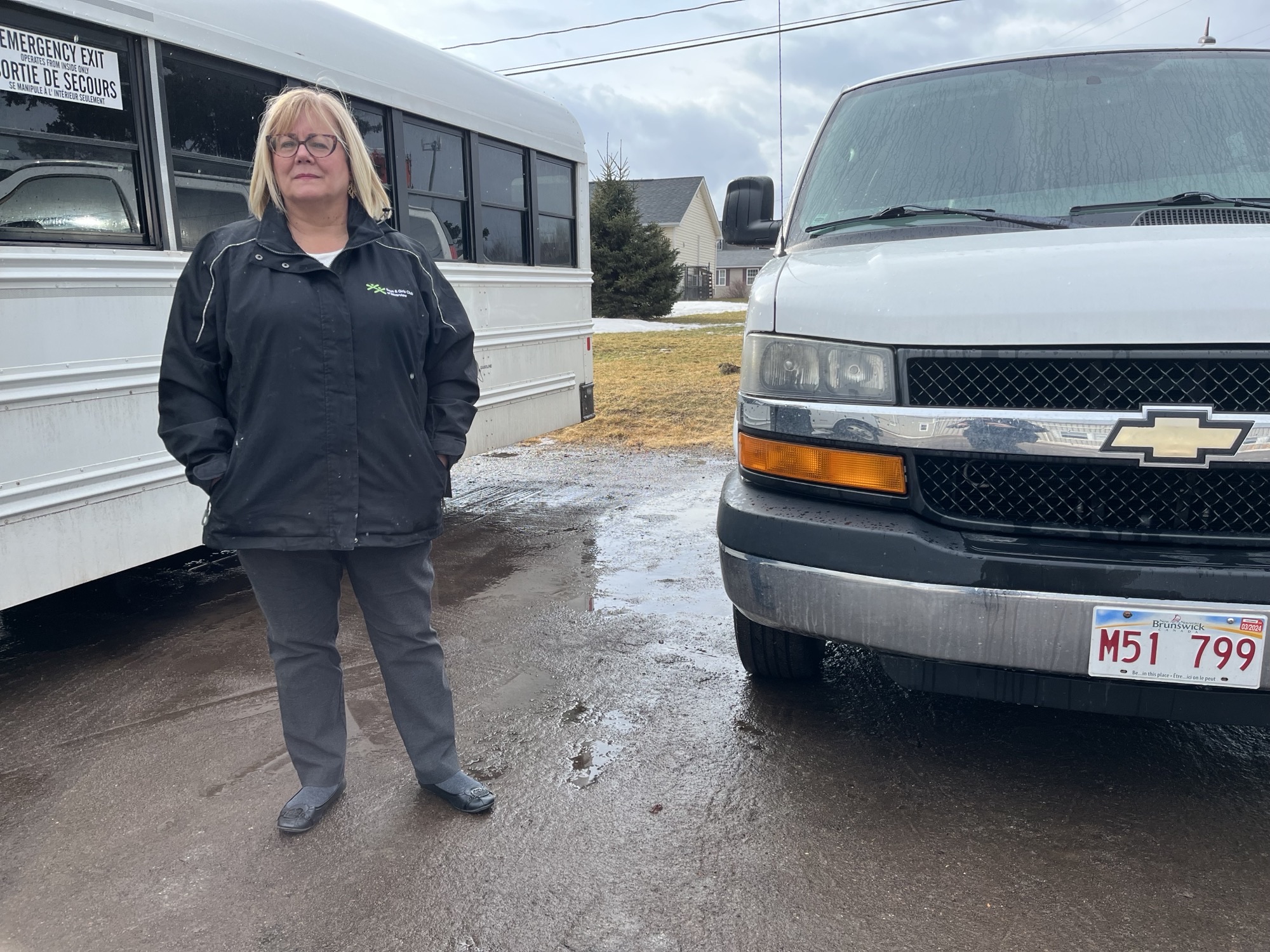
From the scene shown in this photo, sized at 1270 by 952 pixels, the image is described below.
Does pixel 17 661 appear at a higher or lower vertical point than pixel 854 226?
lower

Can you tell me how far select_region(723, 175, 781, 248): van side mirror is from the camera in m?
4.22

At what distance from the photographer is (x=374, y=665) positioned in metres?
3.89

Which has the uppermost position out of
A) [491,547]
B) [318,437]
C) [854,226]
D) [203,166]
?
[203,166]

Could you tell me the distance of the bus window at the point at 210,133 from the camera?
405cm

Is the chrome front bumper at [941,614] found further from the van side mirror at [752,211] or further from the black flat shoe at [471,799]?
the van side mirror at [752,211]

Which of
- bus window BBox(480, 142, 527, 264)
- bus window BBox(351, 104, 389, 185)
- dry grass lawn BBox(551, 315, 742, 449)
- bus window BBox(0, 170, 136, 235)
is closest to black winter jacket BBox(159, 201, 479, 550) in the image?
bus window BBox(0, 170, 136, 235)

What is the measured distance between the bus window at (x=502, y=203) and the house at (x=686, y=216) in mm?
37192

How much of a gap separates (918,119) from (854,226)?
1.98 feet

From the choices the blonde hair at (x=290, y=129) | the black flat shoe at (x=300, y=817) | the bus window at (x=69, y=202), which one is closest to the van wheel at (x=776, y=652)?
the black flat shoe at (x=300, y=817)

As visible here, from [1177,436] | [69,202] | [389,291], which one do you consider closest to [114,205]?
[69,202]

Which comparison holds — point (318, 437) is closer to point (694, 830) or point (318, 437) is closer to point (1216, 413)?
point (694, 830)

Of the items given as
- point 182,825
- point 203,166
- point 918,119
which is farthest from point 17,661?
point 918,119

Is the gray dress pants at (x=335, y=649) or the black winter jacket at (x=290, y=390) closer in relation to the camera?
the black winter jacket at (x=290, y=390)

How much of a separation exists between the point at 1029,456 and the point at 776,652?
1258 mm
